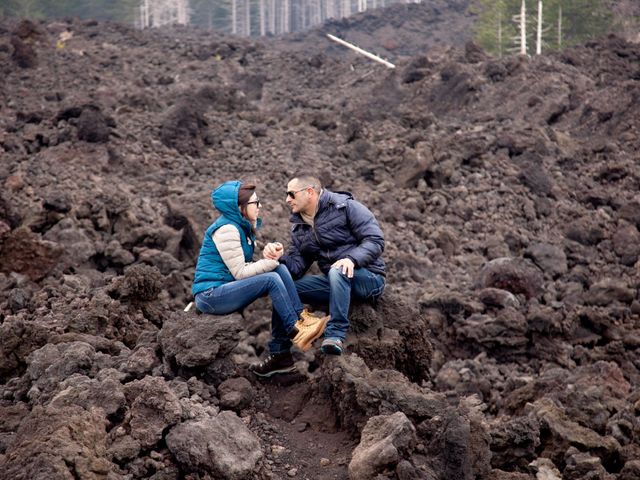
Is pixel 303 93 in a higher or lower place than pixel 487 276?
higher

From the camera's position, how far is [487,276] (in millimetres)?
11859

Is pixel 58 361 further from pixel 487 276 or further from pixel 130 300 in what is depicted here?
pixel 487 276

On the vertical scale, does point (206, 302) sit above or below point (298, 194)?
below

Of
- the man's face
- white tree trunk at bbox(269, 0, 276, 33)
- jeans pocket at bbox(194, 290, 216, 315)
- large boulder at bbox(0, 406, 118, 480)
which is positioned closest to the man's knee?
the man's face

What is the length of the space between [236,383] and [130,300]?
8.41ft

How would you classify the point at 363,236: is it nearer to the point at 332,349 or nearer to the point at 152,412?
the point at 332,349

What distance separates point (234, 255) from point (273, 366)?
1.03 meters

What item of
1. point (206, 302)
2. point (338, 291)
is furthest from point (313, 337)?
point (206, 302)

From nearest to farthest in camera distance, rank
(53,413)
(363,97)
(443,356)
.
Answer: (53,413) < (443,356) < (363,97)

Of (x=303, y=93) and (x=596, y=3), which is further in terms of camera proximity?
(x=596, y=3)

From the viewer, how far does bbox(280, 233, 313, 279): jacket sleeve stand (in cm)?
644

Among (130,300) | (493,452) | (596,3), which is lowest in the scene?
(493,452)

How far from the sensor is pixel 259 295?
19.8 ft

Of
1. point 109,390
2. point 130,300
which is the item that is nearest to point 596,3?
point 130,300
